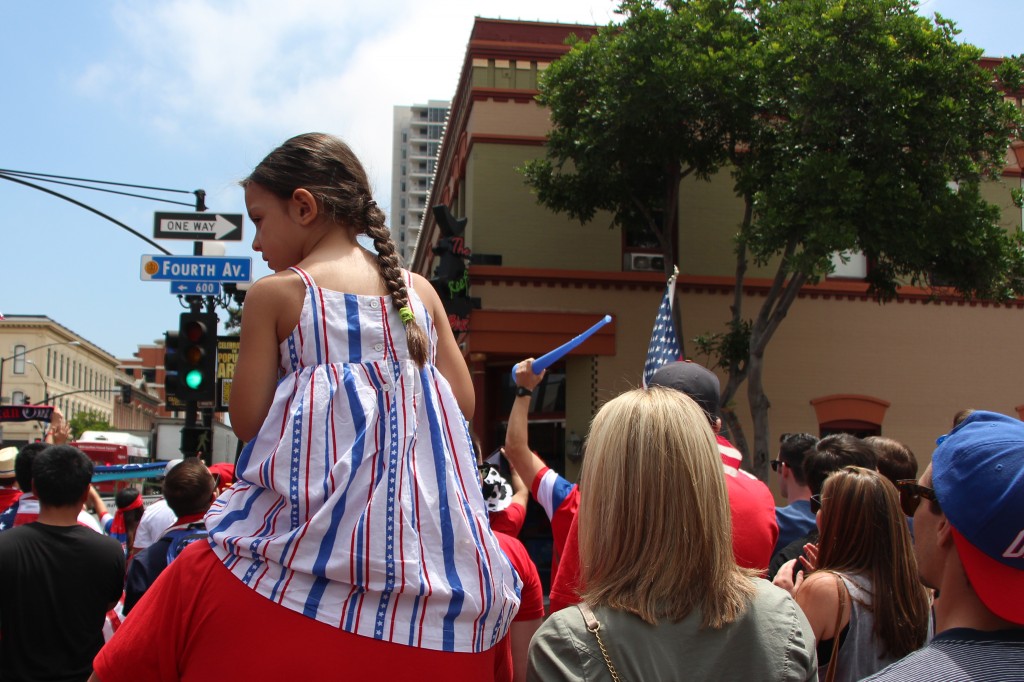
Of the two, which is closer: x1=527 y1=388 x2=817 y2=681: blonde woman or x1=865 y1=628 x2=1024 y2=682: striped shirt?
x1=865 y1=628 x2=1024 y2=682: striped shirt

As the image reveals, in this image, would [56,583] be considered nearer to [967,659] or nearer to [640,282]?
[967,659]

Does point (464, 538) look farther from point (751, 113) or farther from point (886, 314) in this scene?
point (886, 314)

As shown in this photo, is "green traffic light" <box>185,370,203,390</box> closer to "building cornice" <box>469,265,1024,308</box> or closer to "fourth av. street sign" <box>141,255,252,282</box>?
Result: "fourth av. street sign" <box>141,255,252,282</box>

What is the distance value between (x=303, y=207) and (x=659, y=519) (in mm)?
1128

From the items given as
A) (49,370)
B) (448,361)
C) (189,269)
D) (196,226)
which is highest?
(196,226)

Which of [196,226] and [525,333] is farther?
[525,333]

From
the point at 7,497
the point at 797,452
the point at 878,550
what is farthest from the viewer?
the point at 7,497

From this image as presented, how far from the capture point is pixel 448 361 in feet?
7.98

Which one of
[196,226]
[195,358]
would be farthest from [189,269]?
[195,358]

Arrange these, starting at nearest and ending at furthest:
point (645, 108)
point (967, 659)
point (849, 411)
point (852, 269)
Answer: point (967, 659) < point (645, 108) < point (849, 411) < point (852, 269)

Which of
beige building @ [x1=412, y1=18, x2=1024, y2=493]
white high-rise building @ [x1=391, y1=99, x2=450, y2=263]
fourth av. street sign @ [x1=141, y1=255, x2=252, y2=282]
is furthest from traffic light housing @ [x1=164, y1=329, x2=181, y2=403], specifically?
white high-rise building @ [x1=391, y1=99, x2=450, y2=263]

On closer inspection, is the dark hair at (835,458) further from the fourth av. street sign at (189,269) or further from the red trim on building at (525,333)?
the red trim on building at (525,333)

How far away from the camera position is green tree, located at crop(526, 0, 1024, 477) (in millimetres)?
14203

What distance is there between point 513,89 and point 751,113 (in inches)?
205
